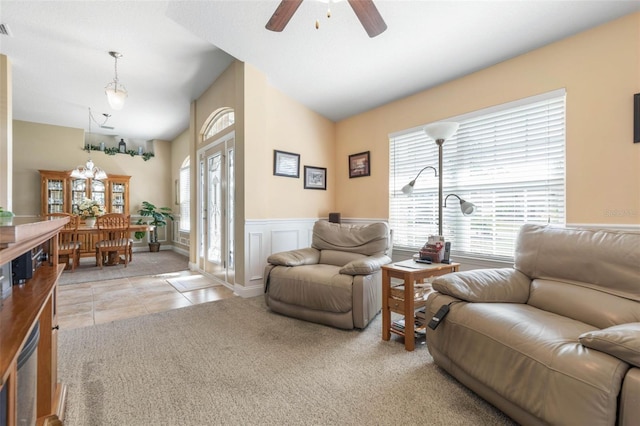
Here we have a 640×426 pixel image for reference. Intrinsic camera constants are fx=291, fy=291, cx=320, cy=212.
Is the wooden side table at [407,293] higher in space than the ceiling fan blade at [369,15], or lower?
lower

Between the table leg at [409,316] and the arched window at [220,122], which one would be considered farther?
the arched window at [220,122]

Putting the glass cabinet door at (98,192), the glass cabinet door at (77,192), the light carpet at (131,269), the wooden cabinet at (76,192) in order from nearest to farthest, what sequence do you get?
the light carpet at (131,269) < the wooden cabinet at (76,192) < the glass cabinet door at (77,192) < the glass cabinet door at (98,192)

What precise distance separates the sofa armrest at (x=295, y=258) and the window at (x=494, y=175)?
123 centimetres

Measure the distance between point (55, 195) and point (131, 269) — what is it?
2.96 m

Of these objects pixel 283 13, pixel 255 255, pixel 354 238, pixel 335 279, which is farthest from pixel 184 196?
pixel 283 13

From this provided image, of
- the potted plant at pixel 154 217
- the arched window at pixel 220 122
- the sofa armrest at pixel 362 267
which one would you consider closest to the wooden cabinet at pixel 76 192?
the potted plant at pixel 154 217

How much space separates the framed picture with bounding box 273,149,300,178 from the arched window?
2.59ft

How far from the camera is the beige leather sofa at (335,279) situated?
8.25ft

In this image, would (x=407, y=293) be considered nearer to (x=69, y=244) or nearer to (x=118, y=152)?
(x=69, y=244)

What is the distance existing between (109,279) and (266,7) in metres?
4.33

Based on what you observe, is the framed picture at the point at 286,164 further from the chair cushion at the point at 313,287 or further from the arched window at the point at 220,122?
the chair cushion at the point at 313,287

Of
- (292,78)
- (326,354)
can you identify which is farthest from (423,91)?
(326,354)

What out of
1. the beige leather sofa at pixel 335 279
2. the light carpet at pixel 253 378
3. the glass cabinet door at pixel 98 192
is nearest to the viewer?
the light carpet at pixel 253 378

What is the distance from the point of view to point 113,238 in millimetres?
5445
